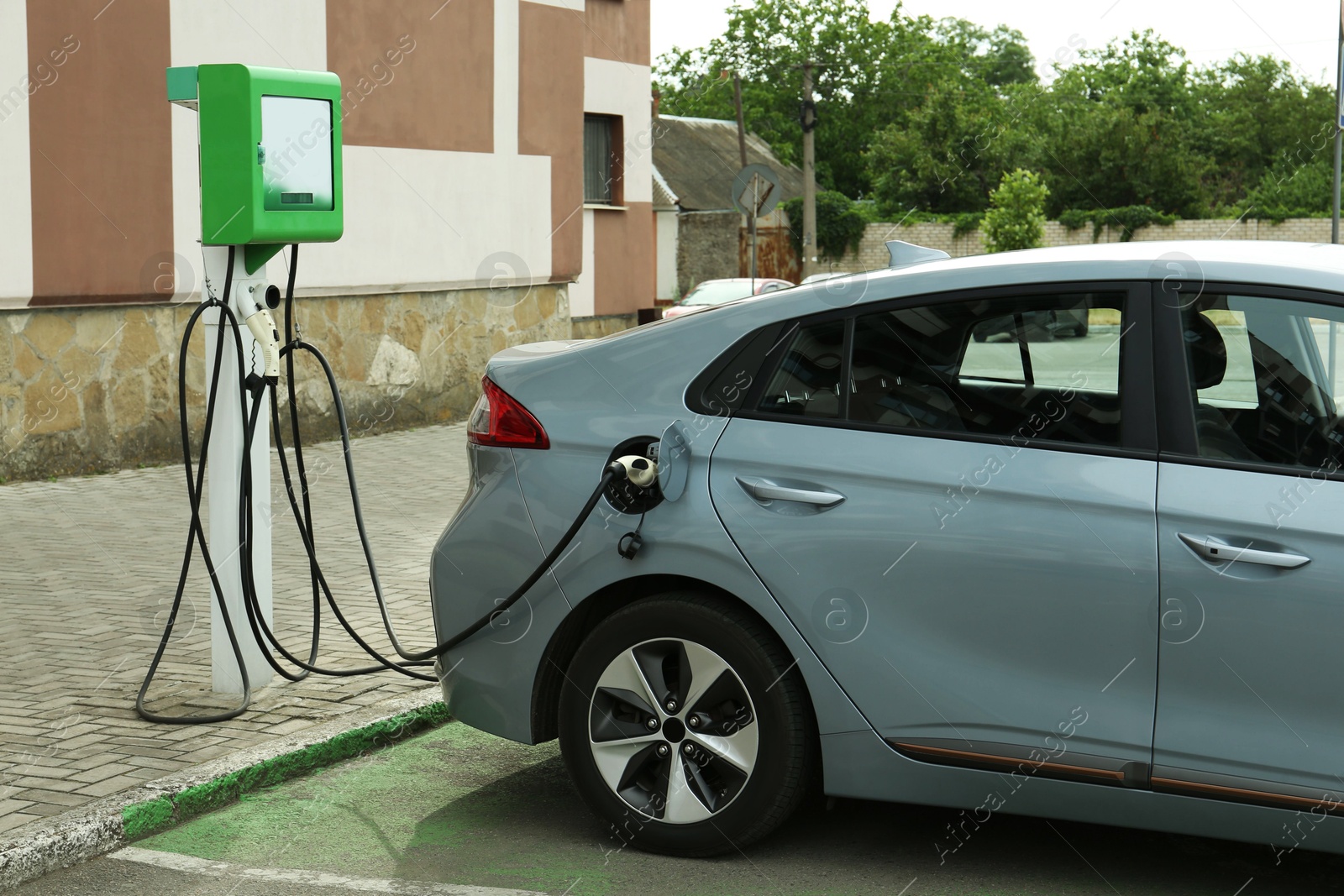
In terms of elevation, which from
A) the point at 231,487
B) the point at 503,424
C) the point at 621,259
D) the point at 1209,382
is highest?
the point at 621,259

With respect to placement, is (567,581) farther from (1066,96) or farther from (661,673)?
(1066,96)

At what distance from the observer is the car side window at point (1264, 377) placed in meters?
3.61

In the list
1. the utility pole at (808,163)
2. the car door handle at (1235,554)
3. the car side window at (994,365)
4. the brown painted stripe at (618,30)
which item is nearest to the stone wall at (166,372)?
the car side window at (994,365)

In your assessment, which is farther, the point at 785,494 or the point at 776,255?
the point at 776,255

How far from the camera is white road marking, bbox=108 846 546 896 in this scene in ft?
12.9

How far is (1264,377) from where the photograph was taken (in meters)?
3.71

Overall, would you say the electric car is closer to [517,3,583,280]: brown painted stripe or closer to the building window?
[517,3,583,280]: brown painted stripe

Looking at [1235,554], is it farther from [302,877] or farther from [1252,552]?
[302,877]

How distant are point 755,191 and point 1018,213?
2623 cm

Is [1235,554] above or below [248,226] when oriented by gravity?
below

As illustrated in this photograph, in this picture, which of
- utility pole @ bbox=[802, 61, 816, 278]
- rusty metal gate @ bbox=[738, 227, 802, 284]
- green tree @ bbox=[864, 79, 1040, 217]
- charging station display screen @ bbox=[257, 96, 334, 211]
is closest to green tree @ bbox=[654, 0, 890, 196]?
green tree @ bbox=[864, 79, 1040, 217]

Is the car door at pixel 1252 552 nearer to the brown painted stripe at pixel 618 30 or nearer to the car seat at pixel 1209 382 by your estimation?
the car seat at pixel 1209 382

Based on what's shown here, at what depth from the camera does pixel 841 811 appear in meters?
4.55

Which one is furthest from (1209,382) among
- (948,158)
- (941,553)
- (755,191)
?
(948,158)
